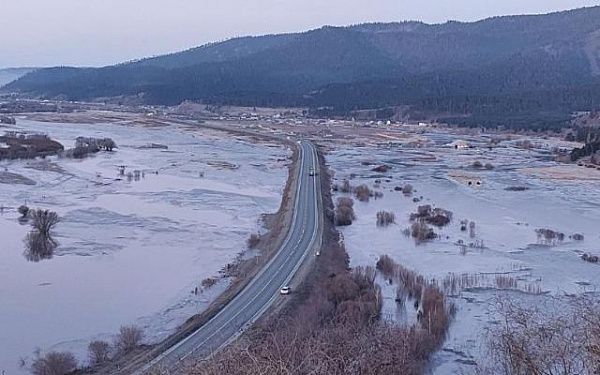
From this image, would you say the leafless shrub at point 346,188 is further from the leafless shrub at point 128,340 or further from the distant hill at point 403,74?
the distant hill at point 403,74

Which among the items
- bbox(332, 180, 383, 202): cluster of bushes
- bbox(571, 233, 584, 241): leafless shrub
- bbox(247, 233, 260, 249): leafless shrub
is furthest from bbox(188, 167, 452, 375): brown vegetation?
bbox(332, 180, 383, 202): cluster of bushes

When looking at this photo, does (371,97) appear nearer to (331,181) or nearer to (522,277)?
(331,181)

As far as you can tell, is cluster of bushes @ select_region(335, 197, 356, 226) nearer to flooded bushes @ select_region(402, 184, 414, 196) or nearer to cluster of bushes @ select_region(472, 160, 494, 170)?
flooded bushes @ select_region(402, 184, 414, 196)

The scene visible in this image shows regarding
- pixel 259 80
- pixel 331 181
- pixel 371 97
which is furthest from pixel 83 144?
pixel 259 80

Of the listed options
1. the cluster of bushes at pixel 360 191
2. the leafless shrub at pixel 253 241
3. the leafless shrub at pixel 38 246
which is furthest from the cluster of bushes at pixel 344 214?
the leafless shrub at pixel 38 246

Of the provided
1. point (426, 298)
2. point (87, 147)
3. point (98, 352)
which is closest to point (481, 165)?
point (87, 147)

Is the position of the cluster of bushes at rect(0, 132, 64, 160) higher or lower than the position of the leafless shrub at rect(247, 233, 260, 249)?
lower
